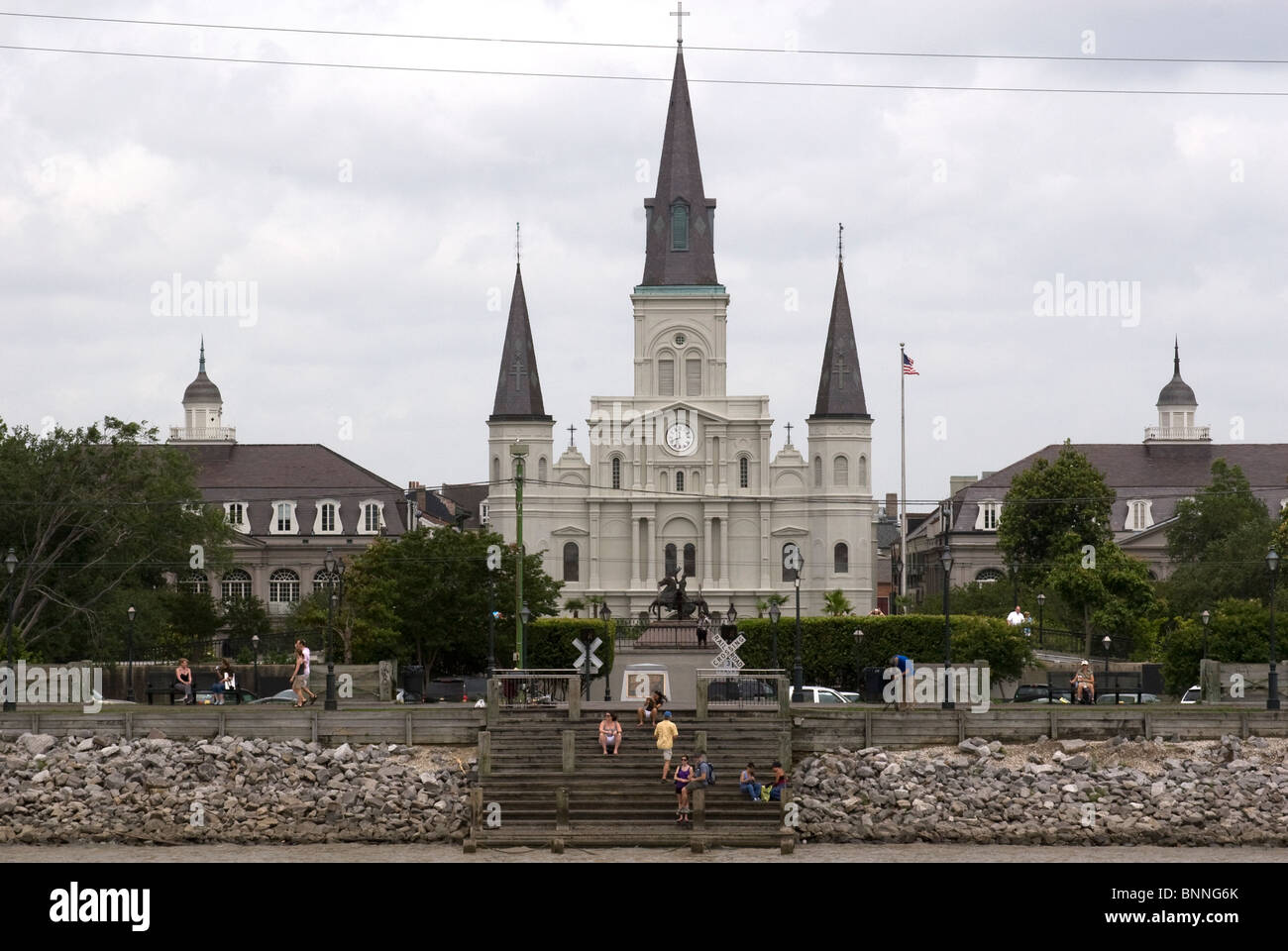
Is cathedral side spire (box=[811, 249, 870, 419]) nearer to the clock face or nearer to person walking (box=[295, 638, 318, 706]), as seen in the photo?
the clock face

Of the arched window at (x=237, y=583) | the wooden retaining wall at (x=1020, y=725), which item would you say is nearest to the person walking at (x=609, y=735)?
the wooden retaining wall at (x=1020, y=725)

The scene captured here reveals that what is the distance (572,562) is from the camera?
121125mm

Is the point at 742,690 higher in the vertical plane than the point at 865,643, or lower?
lower

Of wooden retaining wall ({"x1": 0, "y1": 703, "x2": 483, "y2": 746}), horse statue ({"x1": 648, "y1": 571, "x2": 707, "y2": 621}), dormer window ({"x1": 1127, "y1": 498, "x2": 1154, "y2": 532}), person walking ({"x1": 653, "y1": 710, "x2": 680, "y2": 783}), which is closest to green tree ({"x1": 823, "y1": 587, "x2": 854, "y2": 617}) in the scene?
dormer window ({"x1": 1127, "y1": 498, "x2": 1154, "y2": 532})

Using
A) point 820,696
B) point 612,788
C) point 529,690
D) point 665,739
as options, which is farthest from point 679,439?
point 612,788

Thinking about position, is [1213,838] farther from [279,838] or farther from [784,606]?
[784,606]

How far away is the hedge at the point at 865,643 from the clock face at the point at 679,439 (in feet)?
152

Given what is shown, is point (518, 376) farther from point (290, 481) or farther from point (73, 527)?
point (73, 527)

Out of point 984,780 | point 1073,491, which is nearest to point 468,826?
point 984,780

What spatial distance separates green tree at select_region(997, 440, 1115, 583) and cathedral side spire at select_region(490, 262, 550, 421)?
34927 mm

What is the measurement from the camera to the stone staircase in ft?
125

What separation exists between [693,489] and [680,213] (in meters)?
17.4

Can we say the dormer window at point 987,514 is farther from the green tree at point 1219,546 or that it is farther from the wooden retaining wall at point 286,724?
the wooden retaining wall at point 286,724

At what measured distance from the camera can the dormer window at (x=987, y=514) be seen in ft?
414
